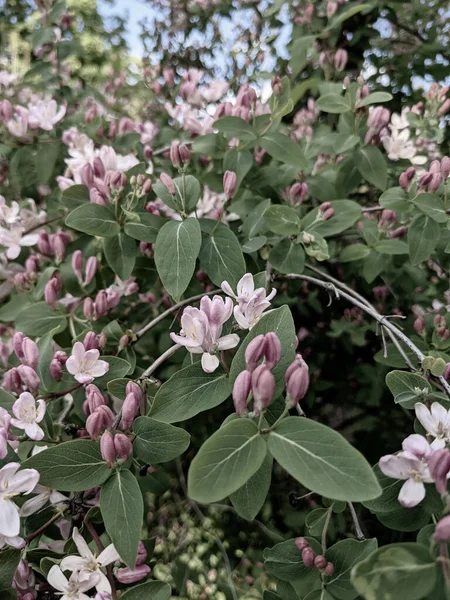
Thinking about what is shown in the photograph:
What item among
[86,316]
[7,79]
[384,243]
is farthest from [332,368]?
[7,79]

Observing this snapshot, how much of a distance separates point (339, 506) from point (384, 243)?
70cm

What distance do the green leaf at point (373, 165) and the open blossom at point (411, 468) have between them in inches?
33.9

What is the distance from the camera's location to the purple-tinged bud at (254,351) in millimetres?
619

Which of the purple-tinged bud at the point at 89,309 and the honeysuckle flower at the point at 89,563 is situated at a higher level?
the purple-tinged bud at the point at 89,309

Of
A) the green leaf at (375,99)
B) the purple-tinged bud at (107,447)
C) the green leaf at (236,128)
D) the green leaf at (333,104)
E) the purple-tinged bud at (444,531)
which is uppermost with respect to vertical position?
the green leaf at (375,99)

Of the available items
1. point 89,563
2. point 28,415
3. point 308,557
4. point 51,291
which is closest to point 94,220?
point 51,291

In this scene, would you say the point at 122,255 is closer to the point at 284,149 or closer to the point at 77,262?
the point at 77,262

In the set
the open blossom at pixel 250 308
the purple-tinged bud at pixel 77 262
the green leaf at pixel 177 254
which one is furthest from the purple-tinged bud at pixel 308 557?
the purple-tinged bud at pixel 77 262

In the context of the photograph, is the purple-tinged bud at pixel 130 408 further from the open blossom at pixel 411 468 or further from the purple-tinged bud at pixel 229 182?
the purple-tinged bud at pixel 229 182

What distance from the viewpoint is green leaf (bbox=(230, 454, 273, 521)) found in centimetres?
65

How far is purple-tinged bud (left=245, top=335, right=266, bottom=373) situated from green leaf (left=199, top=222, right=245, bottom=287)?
0.35m

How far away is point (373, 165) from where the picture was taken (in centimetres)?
131

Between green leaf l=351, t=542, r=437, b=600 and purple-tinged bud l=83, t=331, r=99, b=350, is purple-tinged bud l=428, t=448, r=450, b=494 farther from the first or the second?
purple-tinged bud l=83, t=331, r=99, b=350

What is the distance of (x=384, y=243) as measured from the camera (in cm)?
126
